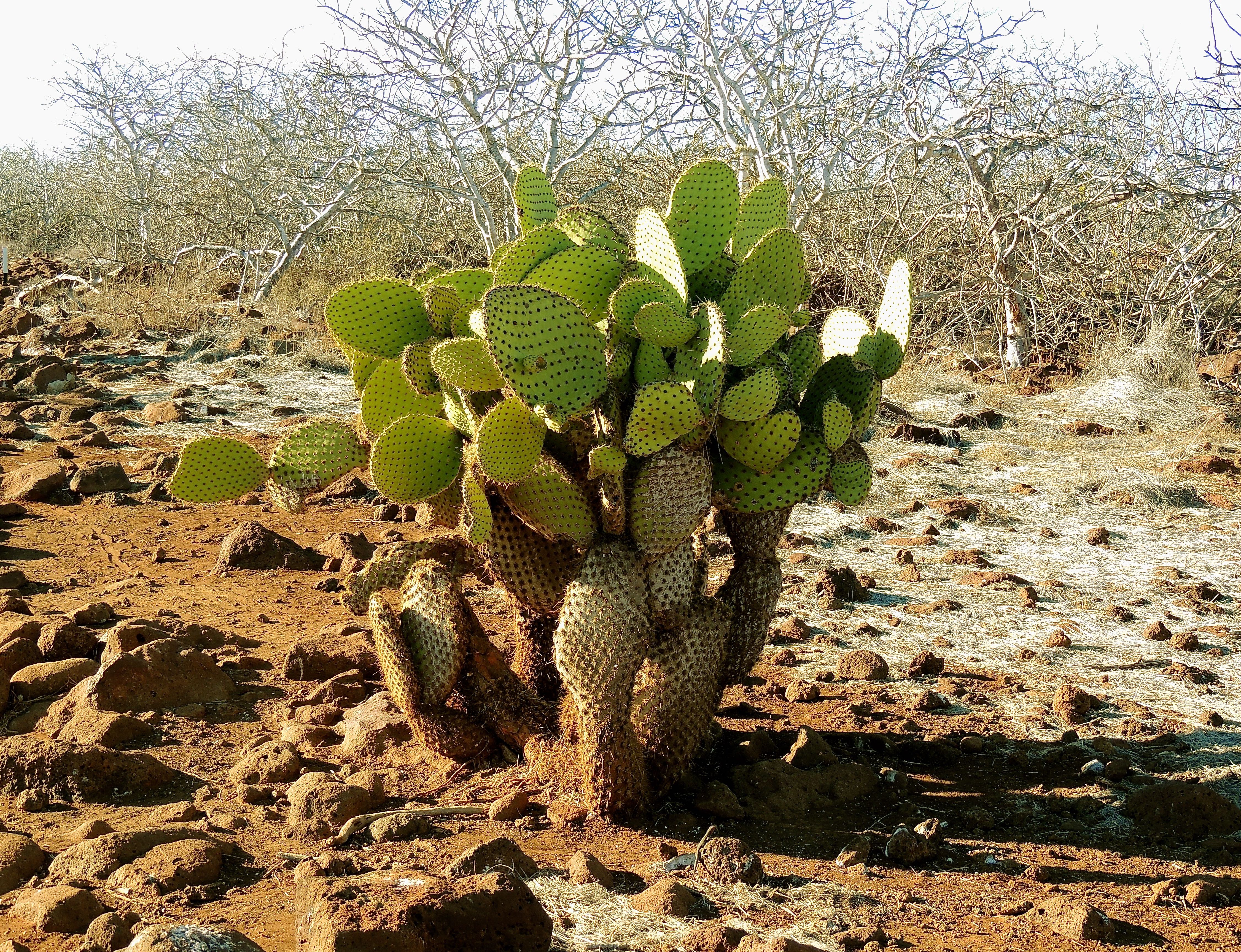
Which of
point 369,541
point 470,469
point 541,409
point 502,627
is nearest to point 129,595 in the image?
point 369,541

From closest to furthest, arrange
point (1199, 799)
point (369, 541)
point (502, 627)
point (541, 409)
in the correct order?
1. point (541, 409)
2. point (1199, 799)
3. point (502, 627)
4. point (369, 541)

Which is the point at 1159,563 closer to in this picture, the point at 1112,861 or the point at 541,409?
the point at 1112,861

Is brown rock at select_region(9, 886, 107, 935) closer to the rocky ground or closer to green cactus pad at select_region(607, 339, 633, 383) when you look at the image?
the rocky ground

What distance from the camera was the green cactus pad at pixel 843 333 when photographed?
11.0 feet

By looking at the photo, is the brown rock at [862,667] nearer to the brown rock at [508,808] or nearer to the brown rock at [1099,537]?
the brown rock at [508,808]

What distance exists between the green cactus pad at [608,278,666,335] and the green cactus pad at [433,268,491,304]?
0.39 meters

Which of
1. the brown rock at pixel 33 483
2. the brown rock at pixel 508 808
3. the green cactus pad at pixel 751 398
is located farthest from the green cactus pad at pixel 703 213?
the brown rock at pixel 33 483

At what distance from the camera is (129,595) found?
4.69 metres

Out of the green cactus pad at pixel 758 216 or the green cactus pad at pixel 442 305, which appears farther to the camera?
the green cactus pad at pixel 758 216

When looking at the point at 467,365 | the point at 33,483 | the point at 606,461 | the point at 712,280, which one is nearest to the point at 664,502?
the point at 606,461

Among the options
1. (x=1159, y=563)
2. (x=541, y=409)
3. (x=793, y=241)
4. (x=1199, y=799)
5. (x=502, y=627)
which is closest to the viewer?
(x=541, y=409)

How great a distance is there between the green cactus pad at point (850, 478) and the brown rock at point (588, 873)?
3.98 ft

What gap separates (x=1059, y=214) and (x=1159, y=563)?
11.9 ft

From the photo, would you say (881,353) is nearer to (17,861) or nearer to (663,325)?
(663,325)
